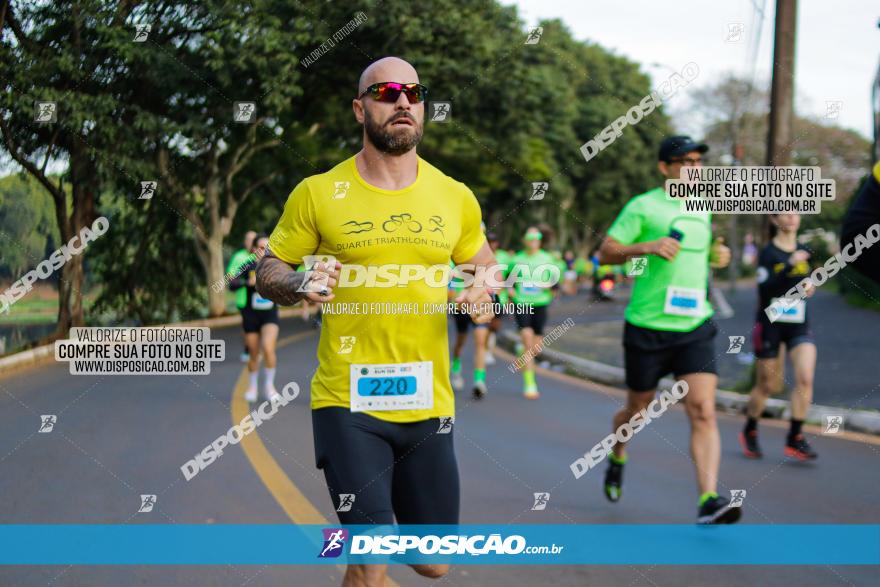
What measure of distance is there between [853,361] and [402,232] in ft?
40.2

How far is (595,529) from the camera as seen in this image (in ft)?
17.8

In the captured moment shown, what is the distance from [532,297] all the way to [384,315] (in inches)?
340

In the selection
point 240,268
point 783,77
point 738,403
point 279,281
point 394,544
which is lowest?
point 738,403

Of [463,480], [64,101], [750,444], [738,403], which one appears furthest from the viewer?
[64,101]

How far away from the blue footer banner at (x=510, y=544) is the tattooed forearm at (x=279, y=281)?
5.66 ft

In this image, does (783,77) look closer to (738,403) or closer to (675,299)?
(738,403)

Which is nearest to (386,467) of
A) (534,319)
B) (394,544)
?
(394,544)

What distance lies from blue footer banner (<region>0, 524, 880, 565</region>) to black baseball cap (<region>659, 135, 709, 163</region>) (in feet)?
7.33

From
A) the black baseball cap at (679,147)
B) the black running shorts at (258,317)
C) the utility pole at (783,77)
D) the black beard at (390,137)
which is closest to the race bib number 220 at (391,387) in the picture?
the black beard at (390,137)

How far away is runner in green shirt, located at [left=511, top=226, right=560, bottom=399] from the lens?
11.2 meters

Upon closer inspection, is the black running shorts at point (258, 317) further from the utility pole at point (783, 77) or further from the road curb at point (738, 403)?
the utility pole at point (783, 77)

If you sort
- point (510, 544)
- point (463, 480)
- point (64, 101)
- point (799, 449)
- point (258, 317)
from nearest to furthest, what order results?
point (510, 544) → point (463, 480) → point (799, 449) → point (258, 317) → point (64, 101)

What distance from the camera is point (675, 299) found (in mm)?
5535

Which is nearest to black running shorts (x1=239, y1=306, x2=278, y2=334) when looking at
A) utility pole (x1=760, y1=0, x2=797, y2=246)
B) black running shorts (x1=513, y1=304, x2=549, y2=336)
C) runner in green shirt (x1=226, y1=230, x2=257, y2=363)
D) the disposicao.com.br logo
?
runner in green shirt (x1=226, y1=230, x2=257, y2=363)
